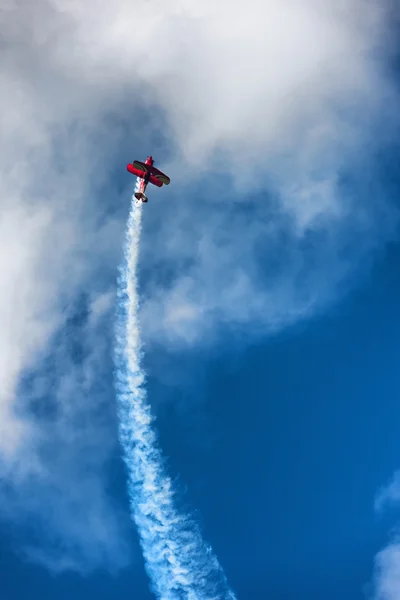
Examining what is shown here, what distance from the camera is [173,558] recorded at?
71.0 meters

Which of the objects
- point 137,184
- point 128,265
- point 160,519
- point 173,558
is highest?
point 137,184

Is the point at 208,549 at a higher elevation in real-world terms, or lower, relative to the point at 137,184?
lower

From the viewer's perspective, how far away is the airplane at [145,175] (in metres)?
84.1

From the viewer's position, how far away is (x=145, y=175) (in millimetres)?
84875

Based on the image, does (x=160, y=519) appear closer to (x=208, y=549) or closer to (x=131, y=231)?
(x=208, y=549)

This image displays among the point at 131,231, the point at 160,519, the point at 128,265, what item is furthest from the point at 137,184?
the point at 160,519

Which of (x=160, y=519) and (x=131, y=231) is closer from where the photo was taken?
(x=160, y=519)

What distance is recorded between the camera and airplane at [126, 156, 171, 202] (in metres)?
84.1

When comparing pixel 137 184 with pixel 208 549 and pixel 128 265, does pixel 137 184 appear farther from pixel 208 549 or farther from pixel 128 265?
pixel 208 549

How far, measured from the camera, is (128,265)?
8375cm

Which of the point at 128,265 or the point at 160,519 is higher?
the point at 128,265

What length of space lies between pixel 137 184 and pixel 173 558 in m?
54.7

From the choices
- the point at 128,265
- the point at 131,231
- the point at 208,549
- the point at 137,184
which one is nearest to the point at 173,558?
the point at 208,549

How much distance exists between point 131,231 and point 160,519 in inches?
1688
